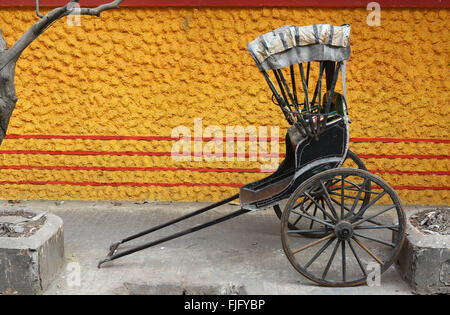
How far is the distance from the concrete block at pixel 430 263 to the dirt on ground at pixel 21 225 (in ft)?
11.0

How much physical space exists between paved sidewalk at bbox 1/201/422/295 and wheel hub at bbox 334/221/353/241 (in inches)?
18.1

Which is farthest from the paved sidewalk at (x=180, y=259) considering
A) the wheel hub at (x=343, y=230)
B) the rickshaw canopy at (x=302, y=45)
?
the rickshaw canopy at (x=302, y=45)

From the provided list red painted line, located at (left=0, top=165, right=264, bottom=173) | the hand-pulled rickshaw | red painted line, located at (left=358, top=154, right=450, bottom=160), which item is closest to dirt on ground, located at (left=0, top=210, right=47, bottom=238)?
the hand-pulled rickshaw

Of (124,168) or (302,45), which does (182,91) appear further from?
(302,45)

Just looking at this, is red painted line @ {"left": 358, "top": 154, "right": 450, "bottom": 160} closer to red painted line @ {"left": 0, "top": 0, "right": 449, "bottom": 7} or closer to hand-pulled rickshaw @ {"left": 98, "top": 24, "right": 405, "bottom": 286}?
hand-pulled rickshaw @ {"left": 98, "top": 24, "right": 405, "bottom": 286}

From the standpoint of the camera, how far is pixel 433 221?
4.70 m

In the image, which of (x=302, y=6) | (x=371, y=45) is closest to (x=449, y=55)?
(x=371, y=45)

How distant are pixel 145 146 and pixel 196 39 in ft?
5.12

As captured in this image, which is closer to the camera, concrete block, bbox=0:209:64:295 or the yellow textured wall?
concrete block, bbox=0:209:64:295

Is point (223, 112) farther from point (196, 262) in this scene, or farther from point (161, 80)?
point (196, 262)

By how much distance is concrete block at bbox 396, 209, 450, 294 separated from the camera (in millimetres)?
4289

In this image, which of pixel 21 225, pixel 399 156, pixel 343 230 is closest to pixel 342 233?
pixel 343 230

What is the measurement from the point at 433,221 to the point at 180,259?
2.45 metres

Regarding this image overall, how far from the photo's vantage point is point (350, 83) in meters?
6.64
